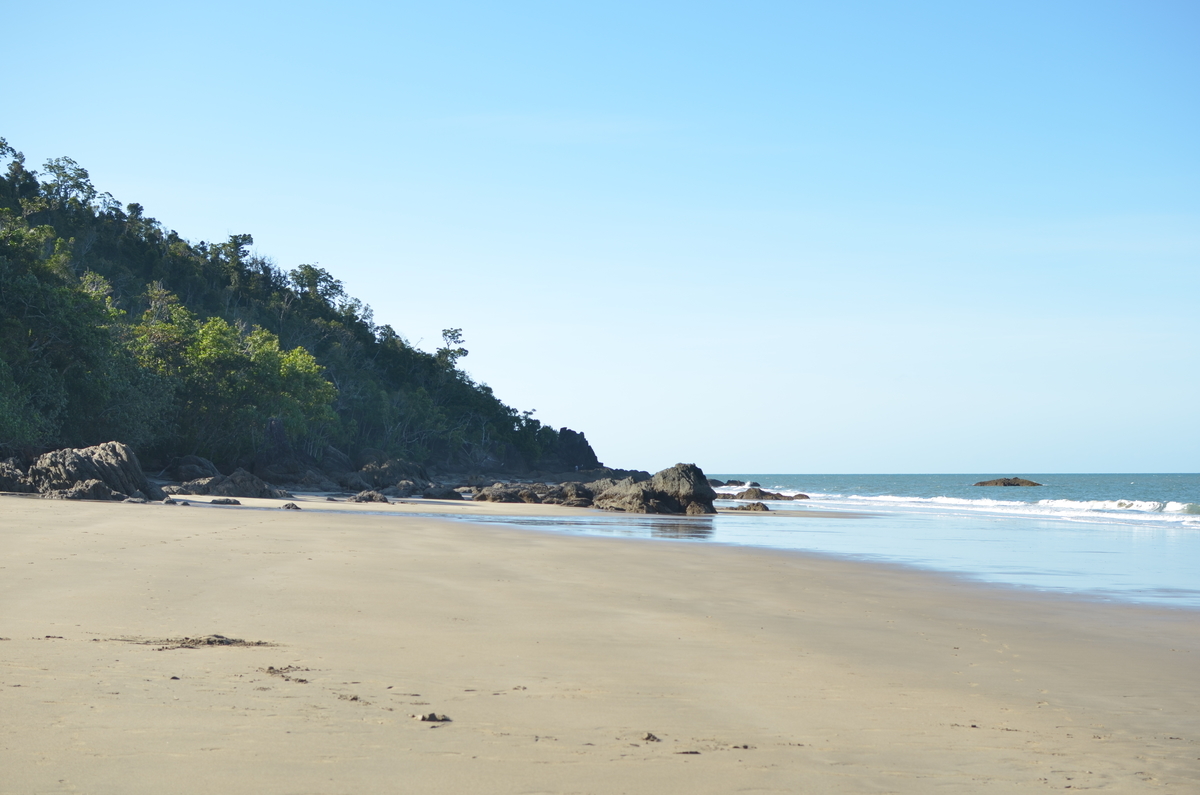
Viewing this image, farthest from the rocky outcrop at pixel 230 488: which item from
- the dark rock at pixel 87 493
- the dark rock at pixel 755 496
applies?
the dark rock at pixel 755 496

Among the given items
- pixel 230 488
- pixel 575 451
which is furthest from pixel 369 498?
pixel 575 451

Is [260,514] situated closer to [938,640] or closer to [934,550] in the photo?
[934,550]

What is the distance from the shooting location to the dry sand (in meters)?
3.83

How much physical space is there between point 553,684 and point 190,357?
37103 mm

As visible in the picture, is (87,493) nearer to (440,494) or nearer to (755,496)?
(440,494)

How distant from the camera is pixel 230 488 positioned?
92.2 feet

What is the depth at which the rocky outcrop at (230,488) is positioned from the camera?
27672 mm

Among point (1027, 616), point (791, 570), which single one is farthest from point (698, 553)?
point (1027, 616)

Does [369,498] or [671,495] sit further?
[671,495]

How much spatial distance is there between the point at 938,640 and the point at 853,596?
2.92m

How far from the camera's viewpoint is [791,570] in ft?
44.2

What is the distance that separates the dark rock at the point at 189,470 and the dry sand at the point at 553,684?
2398cm

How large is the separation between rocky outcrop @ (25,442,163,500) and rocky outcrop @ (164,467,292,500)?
520cm

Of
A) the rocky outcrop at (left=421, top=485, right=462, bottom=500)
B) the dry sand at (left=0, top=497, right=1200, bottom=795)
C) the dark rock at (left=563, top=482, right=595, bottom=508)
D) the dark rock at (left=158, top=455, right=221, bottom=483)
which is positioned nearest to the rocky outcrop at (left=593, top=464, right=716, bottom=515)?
the dark rock at (left=563, top=482, right=595, bottom=508)
